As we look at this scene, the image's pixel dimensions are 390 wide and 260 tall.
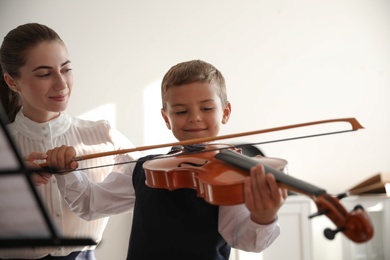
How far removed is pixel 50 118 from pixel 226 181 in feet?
2.27

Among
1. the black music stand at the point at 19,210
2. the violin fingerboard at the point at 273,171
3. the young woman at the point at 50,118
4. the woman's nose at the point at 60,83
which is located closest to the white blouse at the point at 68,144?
the young woman at the point at 50,118

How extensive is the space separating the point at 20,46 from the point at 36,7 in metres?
1.42

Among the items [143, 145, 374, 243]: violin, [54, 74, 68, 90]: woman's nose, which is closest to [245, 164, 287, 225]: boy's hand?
[143, 145, 374, 243]: violin

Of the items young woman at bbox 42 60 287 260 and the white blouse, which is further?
the white blouse

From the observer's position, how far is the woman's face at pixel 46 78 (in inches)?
52.4

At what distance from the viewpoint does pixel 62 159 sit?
43.0 inches

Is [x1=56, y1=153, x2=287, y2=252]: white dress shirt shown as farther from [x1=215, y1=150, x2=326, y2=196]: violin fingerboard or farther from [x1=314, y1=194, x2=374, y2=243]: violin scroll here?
[x1=314, y1=194, x2=374, y2=243]: violin scroll

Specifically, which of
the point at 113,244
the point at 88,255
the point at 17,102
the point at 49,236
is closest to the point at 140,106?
the point at 113,244

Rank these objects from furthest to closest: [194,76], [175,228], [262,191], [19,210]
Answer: [194,76] < [175,228] < [262,191] < [19,210]

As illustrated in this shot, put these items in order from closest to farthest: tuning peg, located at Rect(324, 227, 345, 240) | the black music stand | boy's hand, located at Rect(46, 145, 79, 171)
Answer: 1. the black music stand
2. tuning peg, located at Rect(324, 227, 345, 240)
3. boy's hand, located at Rect(46, 145, 79, 171)

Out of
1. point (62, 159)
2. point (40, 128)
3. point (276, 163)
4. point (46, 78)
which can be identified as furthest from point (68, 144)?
point (276, 163)

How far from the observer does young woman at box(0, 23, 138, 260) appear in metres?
1.33

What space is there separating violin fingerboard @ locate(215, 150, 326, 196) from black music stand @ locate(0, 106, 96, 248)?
0.38 meters

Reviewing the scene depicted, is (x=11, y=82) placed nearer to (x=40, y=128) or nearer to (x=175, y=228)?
(x=40, y=128)
